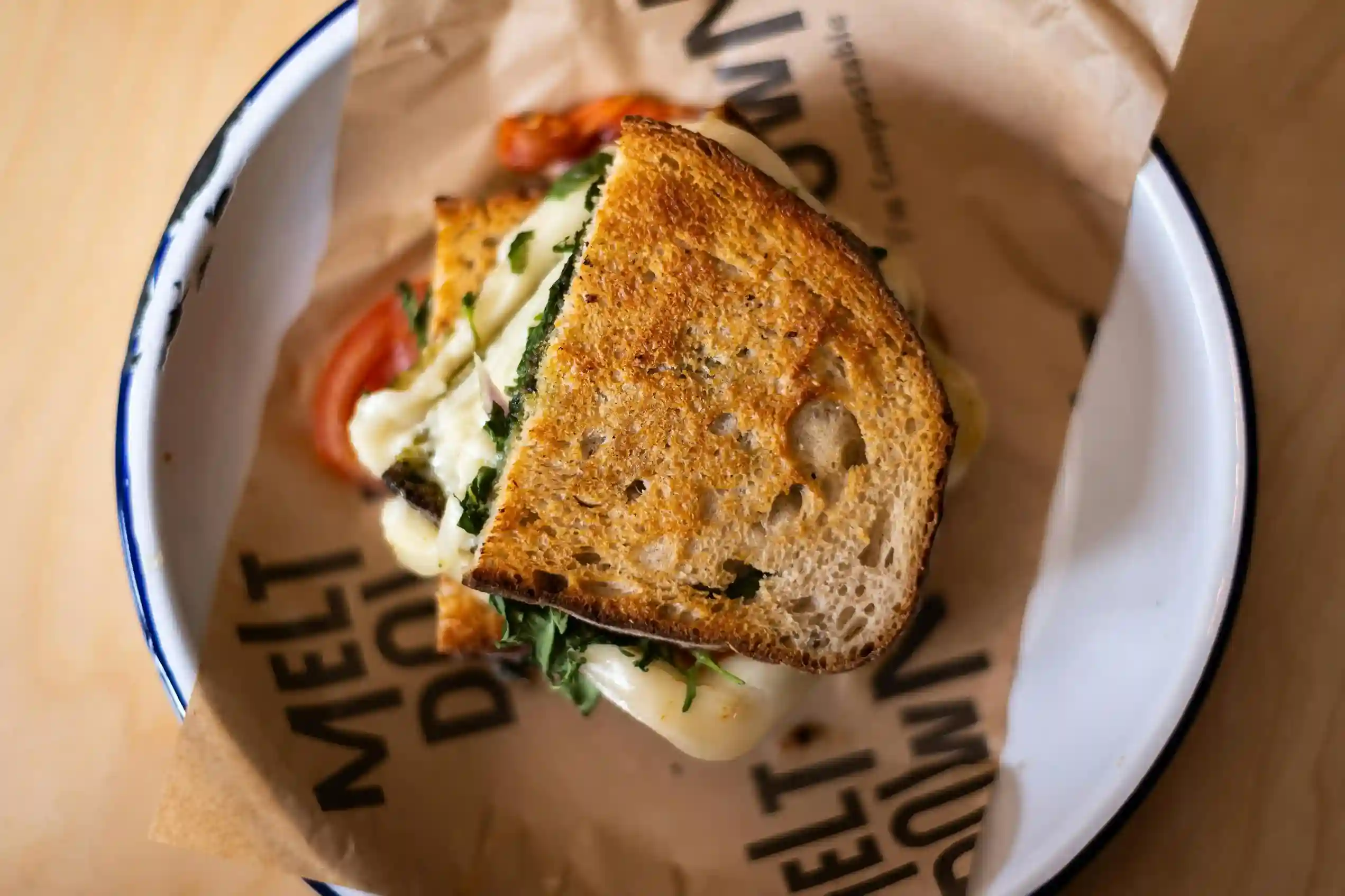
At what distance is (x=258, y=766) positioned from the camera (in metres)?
1.27

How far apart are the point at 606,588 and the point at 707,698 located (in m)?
0.23

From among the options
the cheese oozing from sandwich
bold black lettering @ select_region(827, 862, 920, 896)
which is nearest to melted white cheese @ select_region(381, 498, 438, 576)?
the cheese oozing from sandwich

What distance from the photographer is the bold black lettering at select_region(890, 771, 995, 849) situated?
1.31 m

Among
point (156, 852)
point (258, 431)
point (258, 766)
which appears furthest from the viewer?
point (156, 852)

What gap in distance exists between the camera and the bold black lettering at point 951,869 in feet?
4.19

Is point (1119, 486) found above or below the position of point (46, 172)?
below

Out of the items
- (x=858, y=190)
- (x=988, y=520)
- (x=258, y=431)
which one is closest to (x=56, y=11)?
(x=258, y=431)

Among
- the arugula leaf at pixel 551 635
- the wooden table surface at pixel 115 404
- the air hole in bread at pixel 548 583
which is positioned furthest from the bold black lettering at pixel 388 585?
the wooden table surface at pixel 115 404

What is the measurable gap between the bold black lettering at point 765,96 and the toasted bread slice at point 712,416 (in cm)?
20

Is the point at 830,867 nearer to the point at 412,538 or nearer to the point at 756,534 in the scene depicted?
the point at 756,534

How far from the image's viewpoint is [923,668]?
4.61 ft

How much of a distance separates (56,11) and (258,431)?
0.89m

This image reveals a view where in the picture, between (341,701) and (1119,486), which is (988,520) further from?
(341,701)

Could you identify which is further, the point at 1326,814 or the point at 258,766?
the point at 1326,814
